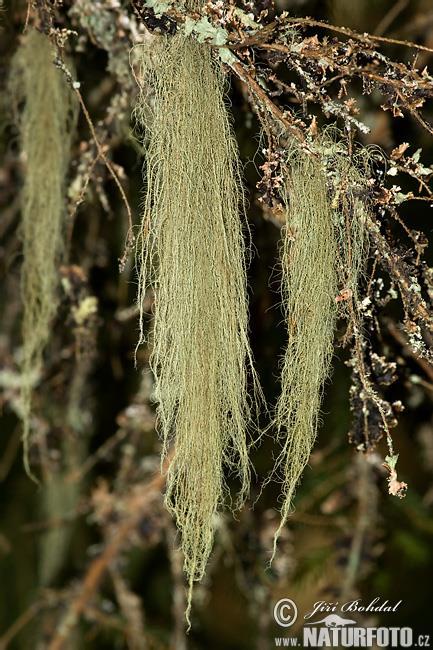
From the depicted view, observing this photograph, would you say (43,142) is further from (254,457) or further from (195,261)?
(254,457)

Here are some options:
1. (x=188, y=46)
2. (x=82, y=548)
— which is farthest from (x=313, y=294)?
(x=82, y=548)

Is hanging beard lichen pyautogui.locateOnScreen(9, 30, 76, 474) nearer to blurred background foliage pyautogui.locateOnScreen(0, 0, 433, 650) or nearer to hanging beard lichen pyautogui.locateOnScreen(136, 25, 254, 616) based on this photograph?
blurred background foliage pyautogui.locateOnScreen(0, 0, 433, 650)

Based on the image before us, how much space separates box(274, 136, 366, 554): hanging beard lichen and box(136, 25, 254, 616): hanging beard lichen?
0.11 feet

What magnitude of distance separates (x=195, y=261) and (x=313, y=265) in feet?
0.27

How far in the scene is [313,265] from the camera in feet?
1.78

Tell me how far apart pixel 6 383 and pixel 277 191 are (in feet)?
2.41

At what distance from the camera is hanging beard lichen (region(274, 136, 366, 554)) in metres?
0.53

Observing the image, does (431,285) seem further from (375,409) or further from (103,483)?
(103,483)

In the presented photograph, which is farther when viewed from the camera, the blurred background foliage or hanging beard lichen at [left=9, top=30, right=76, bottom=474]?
the blurred background foliage

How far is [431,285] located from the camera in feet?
1.81

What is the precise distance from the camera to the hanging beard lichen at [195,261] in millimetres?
532
